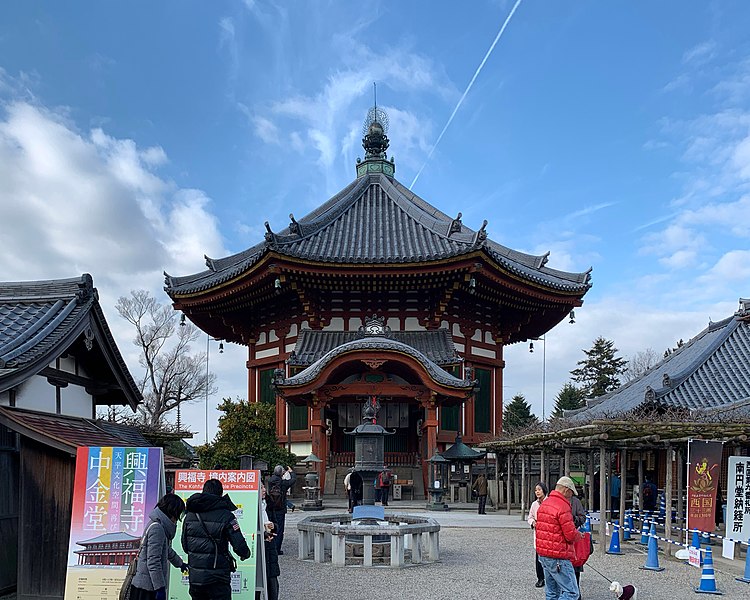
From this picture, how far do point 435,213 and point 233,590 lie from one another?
2697 cm

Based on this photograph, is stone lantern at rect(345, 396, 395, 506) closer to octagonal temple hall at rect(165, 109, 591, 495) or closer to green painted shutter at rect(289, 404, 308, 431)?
octagonal temple hall at rect(165, 109, 591, 495)

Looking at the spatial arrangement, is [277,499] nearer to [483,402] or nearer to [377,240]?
[483,402]

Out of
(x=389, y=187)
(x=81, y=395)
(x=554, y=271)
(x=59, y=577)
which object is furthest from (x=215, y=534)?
(x=389, y=187)

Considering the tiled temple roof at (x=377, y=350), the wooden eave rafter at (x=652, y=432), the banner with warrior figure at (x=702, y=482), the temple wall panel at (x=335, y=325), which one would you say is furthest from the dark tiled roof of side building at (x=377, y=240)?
the banner with warrior figure at (x=702, y=482)

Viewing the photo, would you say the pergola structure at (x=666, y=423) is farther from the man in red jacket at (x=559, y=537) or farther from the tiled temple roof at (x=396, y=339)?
the man in red jacket at (x=559, y=537)

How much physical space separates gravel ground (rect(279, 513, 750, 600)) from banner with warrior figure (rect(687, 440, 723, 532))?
85 centimetres

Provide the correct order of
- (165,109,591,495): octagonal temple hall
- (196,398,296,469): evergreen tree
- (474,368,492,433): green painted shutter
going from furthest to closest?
(474,368,492,433): green painted shutter, (165,109,591,495): octagonal temple hall, (196,398,296,469): evergreen tree

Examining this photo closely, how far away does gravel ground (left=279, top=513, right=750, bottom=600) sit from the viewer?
1014cm

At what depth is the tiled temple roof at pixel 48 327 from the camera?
29.0 ft

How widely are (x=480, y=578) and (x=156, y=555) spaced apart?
247 inches

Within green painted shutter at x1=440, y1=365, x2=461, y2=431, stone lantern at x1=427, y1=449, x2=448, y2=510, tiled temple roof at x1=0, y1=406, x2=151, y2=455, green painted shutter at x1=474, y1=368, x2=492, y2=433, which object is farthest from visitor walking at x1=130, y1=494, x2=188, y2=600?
green painted shutter at x1=474, y1=368, x2=492, y2=433

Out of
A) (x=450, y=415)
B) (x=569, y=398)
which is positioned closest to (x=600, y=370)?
(x=569, y=398)

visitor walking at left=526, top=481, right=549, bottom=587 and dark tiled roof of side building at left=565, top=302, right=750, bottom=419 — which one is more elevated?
dark tiled roof of side building at left=565, top=302, right=750, bottom=419

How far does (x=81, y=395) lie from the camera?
37.5 feet
